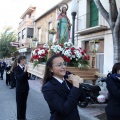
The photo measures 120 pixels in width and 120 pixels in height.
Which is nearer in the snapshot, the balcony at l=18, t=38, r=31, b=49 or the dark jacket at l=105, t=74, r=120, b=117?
the dark jacket at l=105, t=74, r=120, b=117

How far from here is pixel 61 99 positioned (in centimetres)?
219

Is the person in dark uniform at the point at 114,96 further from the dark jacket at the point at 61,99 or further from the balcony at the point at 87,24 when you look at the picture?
the balcony at the point at 87,24

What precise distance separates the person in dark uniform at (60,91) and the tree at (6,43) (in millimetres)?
33587

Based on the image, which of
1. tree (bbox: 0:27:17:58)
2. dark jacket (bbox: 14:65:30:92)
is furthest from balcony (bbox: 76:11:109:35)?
tree (bbox: 0:27:17:58)

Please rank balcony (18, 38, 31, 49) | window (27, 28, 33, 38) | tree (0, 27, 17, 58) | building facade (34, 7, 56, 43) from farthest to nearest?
tree (0, 27, 17, 58) → window (27, 28, 33, 38) → balcony (18, 38, 31, 49) → building facade (34, 7, 56, 43)

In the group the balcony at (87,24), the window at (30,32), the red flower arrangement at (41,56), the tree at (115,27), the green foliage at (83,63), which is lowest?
the green foliage at (83,63)

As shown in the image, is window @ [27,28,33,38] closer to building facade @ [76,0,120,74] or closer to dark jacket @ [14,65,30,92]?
building facade @ [76,0,120,74]

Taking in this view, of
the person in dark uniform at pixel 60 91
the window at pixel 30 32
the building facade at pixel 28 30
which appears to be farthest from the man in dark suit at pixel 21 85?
the window at pixel 30 32

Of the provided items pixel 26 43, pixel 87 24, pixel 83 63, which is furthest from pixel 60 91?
pixel 26 43

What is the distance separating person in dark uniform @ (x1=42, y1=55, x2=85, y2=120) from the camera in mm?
2129

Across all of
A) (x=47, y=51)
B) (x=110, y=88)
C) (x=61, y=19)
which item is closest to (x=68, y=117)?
(x=110, y=88)

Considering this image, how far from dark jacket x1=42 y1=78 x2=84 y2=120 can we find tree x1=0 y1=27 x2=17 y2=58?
3368 centimetres

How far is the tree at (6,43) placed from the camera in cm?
3509

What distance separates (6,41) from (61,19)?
28.8 m
